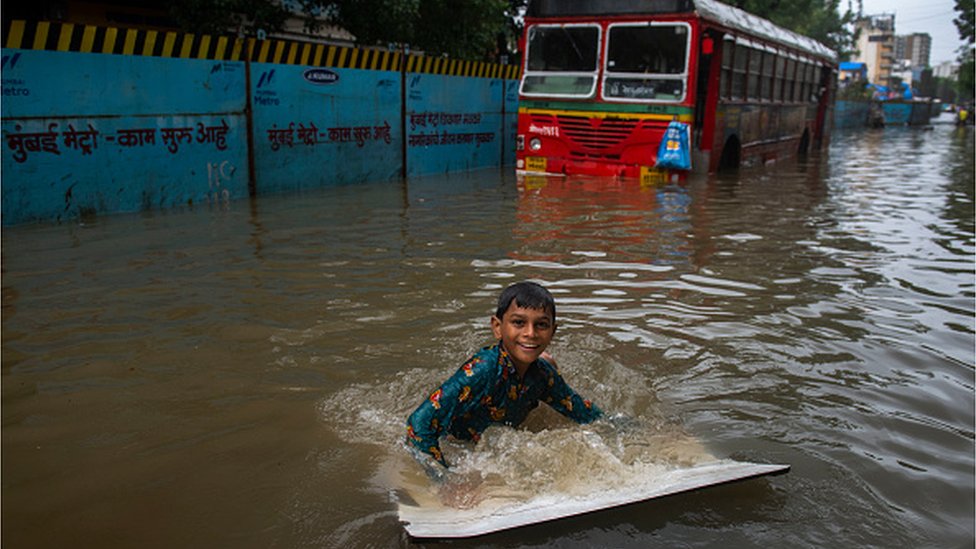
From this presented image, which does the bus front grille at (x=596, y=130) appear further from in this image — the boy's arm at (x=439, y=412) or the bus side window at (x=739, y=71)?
the boy's arm at (x=439, y=412)

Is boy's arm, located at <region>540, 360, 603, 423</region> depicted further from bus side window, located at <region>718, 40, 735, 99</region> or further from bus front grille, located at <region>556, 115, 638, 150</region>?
bus side window, located at <region>718, 40, 735, 99</region>

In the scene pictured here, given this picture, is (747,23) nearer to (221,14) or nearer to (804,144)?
(804,144)

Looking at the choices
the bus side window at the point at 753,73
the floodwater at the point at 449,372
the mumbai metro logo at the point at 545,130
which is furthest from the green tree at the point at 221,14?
Result: the bus side window at the point at 753,73

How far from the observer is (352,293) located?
5539 millimetres

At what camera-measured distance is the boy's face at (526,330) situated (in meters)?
2.94

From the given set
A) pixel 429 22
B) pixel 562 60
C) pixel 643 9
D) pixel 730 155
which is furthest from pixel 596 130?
pixel 429 22

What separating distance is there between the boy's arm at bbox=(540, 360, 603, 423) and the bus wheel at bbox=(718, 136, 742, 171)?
1146 cm

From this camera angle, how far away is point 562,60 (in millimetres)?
12531

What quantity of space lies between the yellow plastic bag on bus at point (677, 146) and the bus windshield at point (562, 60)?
4.45 feet

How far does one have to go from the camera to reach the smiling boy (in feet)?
9.67

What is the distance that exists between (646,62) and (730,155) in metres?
3.34

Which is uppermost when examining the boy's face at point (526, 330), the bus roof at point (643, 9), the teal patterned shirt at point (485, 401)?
the bus roof at point (643, 9)

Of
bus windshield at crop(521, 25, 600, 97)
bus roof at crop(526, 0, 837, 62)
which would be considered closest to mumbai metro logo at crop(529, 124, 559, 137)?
bus windshield at crop(521, 25, 600, 97)

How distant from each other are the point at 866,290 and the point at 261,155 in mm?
7446
